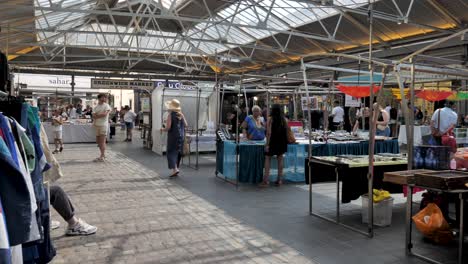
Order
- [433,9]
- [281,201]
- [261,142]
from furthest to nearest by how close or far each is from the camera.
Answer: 1. [433,9]
2. [261,142]
3. [281,201]

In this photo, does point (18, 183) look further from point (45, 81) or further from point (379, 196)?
point (45, 81)

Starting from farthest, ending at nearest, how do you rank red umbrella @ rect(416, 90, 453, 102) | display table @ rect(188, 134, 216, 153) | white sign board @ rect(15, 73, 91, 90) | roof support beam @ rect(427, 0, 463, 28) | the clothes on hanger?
white sign board @ rect(15, 73, 91, 90), display table @ rect(188, 134, 216, 153), roof support beam @ rect(427, 0, 463, 28), red umbrella @ rect(416, 90, 453, 102), the clothes on hanger

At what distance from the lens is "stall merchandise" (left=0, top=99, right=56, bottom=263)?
2041 mm

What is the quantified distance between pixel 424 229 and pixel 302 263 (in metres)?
1.40

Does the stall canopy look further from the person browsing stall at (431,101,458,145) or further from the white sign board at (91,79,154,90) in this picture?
the person browsing stall at (431,101,458,145)

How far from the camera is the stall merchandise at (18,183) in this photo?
2.04m

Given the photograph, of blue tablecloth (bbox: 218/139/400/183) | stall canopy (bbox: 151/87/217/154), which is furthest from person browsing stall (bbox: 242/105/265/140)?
stall canopy (bbox: 151/87/217/154)

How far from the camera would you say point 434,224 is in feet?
13.7

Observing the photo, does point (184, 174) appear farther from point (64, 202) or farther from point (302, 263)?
point (302, 263)

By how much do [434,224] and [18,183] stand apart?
149 inches

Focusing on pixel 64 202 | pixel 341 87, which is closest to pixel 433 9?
pixel 341 87

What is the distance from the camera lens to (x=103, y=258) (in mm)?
3852

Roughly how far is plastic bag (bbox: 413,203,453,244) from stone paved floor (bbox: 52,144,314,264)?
1318 millimetres

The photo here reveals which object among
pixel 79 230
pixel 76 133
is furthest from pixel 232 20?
pixel 79 230
